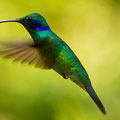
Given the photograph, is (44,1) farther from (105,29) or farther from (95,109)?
(95,109)

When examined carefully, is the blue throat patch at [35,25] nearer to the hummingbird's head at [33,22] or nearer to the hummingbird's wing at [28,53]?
the hummingbird's head at [33,22]

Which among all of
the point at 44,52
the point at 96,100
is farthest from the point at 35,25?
the point at 96,100

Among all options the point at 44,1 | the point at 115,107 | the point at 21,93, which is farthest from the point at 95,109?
the point at 44,1

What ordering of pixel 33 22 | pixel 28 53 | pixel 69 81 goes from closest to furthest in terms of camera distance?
pixel 28 53
pixel 33 22
pixel 69 81

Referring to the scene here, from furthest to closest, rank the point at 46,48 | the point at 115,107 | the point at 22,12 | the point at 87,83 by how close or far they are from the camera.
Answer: the point at 22,12
the point at 115,107
the point at 87,83
the point at 46,48

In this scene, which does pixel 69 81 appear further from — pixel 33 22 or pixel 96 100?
pixel 33 22

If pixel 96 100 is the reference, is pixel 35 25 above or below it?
above

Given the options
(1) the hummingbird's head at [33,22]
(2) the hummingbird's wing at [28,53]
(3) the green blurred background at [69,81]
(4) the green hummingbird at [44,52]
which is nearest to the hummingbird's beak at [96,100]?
(4) the green hummingbird at [44,52]
